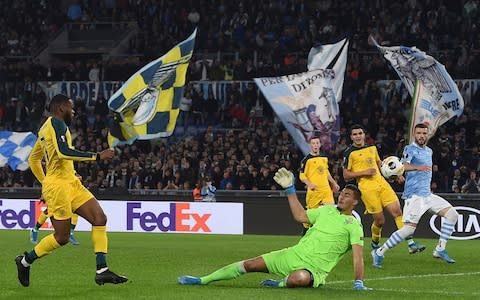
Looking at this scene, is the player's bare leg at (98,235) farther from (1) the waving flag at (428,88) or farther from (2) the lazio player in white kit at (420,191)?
(1) the waving flag at (428,88)

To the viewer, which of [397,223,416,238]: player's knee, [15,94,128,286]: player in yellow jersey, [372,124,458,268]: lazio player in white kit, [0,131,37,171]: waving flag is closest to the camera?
[15,94,128,286]: player in yellow jersey

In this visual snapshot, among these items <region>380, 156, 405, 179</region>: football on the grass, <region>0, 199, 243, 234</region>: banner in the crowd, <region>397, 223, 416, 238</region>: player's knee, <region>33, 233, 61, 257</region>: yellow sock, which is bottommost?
<region>0, 199, 243, 234</region>: banner in the crowd

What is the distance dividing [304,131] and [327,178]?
2.44 m

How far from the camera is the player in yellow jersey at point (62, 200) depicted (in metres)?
12.8

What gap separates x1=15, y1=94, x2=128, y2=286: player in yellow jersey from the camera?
12766mm

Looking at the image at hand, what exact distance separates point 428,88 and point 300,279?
9.03 m

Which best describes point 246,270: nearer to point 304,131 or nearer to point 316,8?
point 304,131

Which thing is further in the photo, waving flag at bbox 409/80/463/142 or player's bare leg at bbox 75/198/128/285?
waving flag at bbox 409/80/463/142

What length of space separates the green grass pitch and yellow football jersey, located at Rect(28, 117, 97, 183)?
1.40 m

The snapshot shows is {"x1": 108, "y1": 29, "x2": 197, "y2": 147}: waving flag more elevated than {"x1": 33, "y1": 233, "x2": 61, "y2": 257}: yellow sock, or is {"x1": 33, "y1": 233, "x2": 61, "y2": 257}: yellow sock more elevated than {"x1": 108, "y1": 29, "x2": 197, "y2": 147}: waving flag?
{"x1": 108, "y1": 29, "x2": 197, "y2": 147}: waving flag

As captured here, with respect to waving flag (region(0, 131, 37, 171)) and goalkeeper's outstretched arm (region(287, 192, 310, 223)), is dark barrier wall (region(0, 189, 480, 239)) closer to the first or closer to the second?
waving flag (region(0, 131, 37, 171))

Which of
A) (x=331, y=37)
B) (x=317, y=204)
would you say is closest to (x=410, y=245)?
(x=317, y=204)

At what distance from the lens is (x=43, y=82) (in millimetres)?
36594

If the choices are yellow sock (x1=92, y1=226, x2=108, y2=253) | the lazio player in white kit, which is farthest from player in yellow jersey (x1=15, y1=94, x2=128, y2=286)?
the lazio player in white kit
